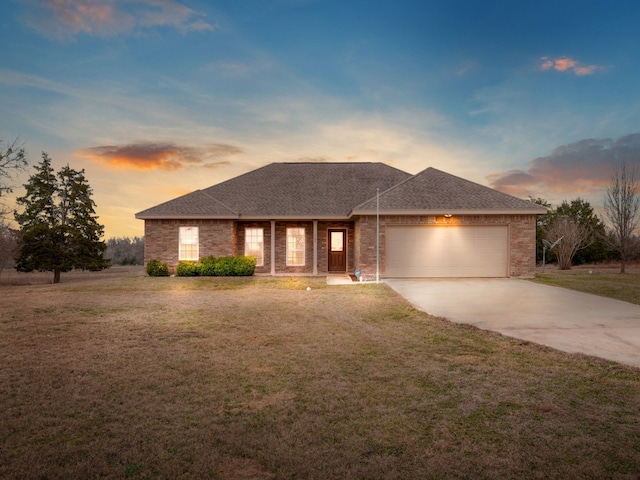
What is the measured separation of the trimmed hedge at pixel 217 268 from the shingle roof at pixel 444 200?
20.1 ft

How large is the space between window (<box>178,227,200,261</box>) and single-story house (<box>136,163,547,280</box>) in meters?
0.05

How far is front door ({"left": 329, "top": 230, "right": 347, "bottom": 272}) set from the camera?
2088 centimetres

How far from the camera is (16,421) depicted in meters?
3.89

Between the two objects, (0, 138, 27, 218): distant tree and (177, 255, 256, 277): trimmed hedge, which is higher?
(0, 138, 27, 218): distant tree

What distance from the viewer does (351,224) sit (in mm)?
20797

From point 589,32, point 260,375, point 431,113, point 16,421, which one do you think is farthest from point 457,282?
point 16,421

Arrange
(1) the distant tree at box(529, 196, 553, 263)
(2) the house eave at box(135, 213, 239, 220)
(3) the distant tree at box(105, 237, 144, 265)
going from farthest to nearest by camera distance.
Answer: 1. (3) the distant tree at box(105, 237, 144, 265)
2. (1) the distant tree at box(529, 196, 553, 263)
3. (2) the house eave at box(135, 213, 239, 220)

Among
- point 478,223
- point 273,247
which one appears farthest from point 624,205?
point 273,247

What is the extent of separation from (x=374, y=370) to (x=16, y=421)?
13.6ft

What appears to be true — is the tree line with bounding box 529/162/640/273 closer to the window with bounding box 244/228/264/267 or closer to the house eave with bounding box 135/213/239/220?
the window with bounding box 244/228/264/267

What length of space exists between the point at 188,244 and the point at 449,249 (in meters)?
12.7

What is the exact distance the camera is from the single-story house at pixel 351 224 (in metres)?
17.1

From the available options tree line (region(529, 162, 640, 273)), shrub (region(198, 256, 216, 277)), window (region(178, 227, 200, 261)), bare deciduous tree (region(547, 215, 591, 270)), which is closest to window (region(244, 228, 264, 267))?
shrub (region(198, 256, 216, 277))

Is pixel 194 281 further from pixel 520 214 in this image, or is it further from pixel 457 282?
pixel 520 214
